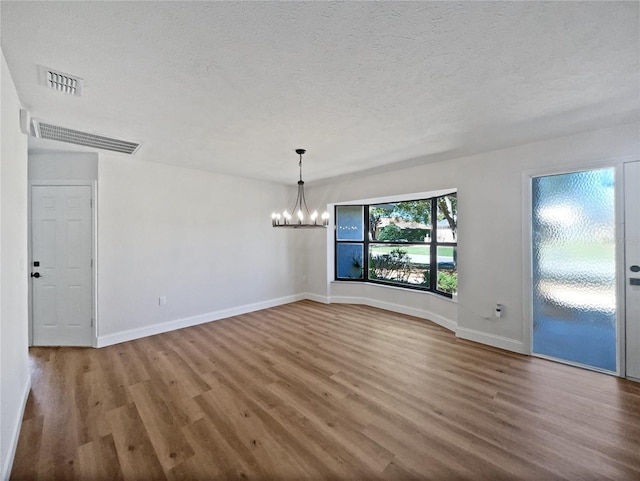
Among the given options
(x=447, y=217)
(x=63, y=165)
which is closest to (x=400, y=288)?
(x=447, y=217)

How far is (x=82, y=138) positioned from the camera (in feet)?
9.87

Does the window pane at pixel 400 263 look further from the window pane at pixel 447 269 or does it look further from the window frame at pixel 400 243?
the window pane at pixel 447 269

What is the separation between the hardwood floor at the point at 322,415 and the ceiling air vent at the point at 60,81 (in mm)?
2509

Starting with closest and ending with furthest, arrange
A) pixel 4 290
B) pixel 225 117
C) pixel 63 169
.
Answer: pixel 4 290, pixel 225 117, pixel 63 169

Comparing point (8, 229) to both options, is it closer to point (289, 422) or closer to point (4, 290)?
point (4, 290)

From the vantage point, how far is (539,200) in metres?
3.22

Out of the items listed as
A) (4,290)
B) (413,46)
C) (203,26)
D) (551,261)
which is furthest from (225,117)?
(551,261)

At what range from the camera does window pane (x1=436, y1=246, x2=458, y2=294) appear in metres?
4.48

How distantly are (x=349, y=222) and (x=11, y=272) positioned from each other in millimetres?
5004

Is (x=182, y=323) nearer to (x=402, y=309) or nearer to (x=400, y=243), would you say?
(x=402, y=309)

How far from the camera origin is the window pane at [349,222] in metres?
5.96

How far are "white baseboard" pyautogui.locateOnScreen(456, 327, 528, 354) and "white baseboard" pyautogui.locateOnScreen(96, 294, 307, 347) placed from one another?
3335 millimetres

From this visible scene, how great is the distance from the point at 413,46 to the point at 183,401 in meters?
3.15

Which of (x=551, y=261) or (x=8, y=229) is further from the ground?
(x=8, y=229)
